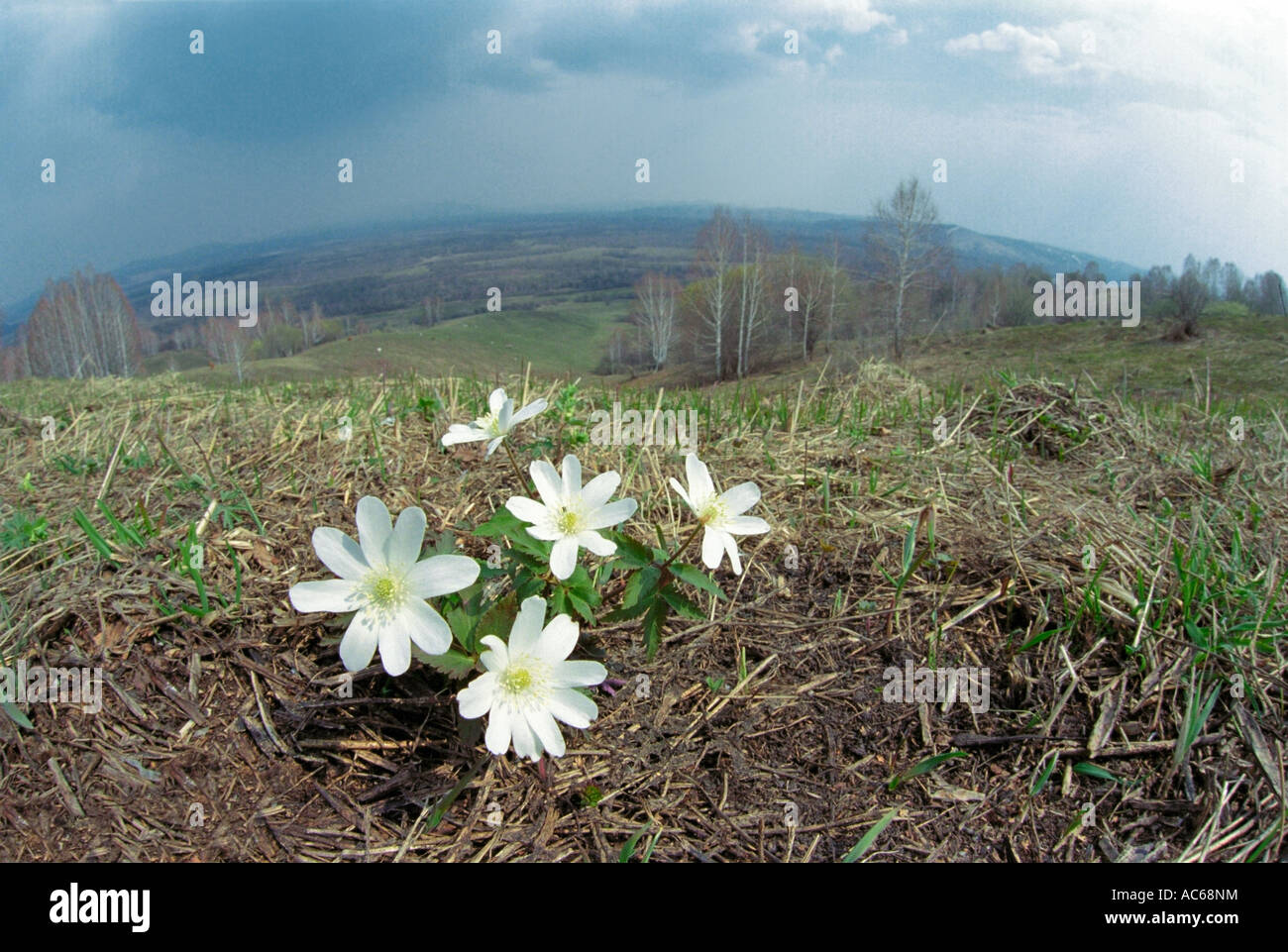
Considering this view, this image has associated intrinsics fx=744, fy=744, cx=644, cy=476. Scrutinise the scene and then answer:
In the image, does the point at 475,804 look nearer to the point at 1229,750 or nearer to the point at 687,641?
the point at 687,641

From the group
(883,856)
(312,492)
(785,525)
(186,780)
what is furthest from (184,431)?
(883,856)

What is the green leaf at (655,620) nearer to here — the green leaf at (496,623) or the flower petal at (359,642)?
the green leaf at (496,623)

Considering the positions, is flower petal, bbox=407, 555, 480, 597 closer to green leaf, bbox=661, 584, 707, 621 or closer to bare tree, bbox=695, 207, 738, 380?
green leaf, bbox=661, 584, 707, 621

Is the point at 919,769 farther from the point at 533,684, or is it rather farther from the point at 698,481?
the point at 533,684

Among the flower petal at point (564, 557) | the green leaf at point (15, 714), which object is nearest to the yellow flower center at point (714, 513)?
the flower petal at point (564, 557)
